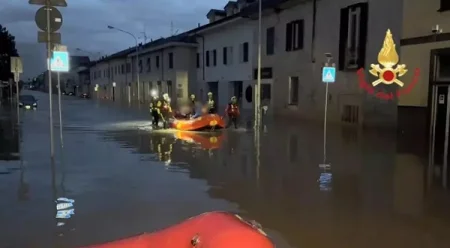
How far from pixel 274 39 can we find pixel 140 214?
2648 centimetres

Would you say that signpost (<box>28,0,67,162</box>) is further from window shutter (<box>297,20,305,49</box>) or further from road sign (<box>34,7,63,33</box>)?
window shutter (<box>297,20,305,49</box>)

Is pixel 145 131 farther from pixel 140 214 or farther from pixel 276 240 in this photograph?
pixel 276 240

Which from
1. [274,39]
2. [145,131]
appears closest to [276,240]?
[145,131]

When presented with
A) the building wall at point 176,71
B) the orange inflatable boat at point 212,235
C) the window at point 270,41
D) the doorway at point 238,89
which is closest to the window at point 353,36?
the window at point 270,41

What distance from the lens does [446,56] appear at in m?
16.8

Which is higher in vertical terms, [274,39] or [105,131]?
[274,39]

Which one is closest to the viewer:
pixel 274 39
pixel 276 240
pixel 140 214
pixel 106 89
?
pixel 276 240

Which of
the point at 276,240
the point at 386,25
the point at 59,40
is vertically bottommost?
the point at 276,240

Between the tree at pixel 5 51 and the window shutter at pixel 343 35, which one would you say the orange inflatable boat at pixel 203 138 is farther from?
the tree at pixel 5 51

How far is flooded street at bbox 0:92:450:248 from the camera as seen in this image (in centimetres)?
595

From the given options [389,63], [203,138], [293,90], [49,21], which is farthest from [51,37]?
[293,90]

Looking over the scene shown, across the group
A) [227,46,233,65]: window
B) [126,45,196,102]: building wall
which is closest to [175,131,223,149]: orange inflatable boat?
[227,46,233,65]: window

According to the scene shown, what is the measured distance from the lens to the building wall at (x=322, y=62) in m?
Answer: 21.3

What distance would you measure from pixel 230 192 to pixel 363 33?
16.7 m
